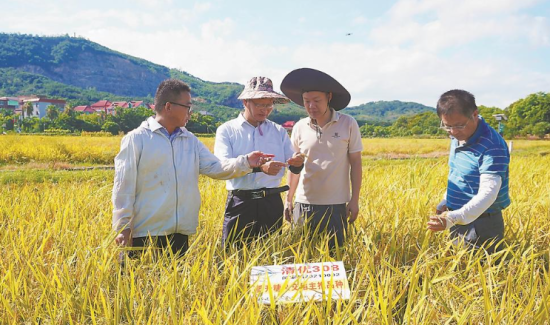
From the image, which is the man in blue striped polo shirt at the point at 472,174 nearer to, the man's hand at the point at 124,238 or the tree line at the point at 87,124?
the man's hand at the point at 124,238

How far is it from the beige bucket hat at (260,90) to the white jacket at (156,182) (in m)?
0.42

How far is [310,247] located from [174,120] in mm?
1014

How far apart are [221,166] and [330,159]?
2.22 ft

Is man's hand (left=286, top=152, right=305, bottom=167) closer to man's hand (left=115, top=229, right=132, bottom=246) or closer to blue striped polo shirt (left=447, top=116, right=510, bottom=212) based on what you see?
blue striped polo shirt (left=447, top=116, right=510, bottom=212)

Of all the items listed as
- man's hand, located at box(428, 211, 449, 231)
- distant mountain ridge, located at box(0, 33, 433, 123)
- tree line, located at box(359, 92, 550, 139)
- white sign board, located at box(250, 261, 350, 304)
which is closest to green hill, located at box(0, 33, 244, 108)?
distant mountain ridge, located at box(0, 33, 433, 123)

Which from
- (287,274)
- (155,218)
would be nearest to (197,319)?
(287,274)

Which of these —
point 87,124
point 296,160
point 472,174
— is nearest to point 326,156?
point 296,160

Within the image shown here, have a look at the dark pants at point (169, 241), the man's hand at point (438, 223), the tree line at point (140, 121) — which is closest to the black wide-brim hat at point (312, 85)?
the man's hand at point (438, 223)

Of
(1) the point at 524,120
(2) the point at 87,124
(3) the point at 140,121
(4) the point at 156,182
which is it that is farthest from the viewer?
(1) the point at 524,120

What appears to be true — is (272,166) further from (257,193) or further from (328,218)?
(328,218)

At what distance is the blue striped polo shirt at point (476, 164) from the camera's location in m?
1.78

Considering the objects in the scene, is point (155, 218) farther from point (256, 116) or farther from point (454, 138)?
point (454, 138)

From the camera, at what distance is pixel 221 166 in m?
2.18

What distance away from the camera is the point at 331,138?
235cm
